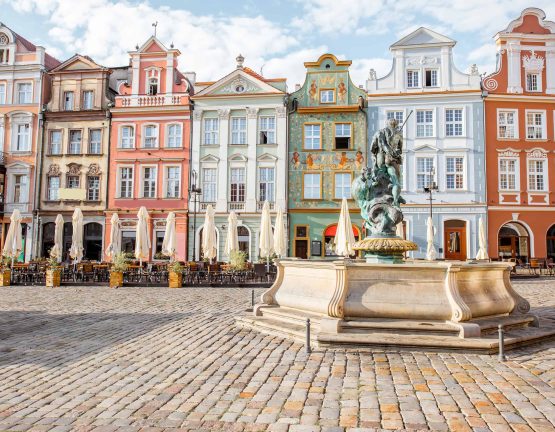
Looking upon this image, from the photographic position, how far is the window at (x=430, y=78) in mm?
27828

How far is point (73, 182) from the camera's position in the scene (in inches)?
1193


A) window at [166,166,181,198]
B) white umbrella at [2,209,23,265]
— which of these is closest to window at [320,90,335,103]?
window at [166,166,181,198]

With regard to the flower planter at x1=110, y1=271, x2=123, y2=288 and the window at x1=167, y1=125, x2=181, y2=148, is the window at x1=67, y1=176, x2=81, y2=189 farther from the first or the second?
the flower planter at x1=110, y1=271, x2=123, y2=288

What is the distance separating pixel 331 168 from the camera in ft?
92.1

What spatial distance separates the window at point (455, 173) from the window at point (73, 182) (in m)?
22.7

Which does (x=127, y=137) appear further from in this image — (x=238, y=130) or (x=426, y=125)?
(x=426, y=125)

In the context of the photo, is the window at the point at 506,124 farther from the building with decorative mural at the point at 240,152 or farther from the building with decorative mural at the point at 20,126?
the building with decorative mural at the point at 20,126

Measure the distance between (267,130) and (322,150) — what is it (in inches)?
142

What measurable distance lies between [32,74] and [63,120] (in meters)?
3.88

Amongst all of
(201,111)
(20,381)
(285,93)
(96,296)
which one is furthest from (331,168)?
(20,381)

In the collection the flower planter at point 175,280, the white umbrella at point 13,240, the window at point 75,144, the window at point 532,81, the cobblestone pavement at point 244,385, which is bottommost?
the cobblestone pavement at point 244,385

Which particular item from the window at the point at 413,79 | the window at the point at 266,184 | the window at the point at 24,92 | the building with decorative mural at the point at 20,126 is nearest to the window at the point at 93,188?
the building with decorative mural at the point at 20,126

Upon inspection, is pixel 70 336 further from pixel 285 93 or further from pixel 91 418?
pixel 285 93

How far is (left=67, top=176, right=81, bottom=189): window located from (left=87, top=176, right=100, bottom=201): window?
70 centimetres
